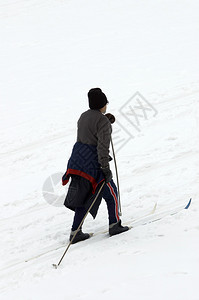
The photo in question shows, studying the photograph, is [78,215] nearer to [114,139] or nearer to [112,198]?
[112,198]

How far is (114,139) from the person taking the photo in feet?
26.2

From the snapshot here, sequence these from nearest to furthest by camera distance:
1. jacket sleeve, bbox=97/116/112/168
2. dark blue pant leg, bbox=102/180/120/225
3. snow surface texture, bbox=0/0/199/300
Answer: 1. snow surface texture, bbox=0/0/199/300
2. jacket sleeve, bbox=97/116/112/168
3. dark blue pant leg, bbox=102/180/120/225

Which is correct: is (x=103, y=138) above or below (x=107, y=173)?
Result: above

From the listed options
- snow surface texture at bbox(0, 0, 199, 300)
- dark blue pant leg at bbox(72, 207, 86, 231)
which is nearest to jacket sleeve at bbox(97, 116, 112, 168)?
dark blue pant leg at bbox(72, 207, 86, 231)

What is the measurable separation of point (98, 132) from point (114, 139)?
3672mm

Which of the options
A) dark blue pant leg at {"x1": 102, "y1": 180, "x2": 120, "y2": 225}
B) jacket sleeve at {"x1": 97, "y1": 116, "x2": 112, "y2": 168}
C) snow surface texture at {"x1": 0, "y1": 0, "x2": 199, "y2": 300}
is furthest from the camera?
dark blue pant leg at {"x1": 102, "y1": 180, "x2": 120, "y2": 225}

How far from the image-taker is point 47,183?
6.61 meters

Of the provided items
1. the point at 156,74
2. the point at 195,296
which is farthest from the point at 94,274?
the point at 156,74

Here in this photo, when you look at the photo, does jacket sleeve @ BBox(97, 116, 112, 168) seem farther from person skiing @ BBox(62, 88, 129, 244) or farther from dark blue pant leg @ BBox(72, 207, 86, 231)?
dark blue pant leg @ BBox(72, 207, 86, 231)

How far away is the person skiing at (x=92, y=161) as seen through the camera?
14.2 feet

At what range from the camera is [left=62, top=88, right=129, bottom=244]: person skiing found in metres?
4.32

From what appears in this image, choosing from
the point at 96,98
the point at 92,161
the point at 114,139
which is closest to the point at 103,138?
the point at 92,161

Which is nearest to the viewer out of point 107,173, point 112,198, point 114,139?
point 107,173

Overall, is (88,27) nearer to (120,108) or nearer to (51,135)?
(120,108)
